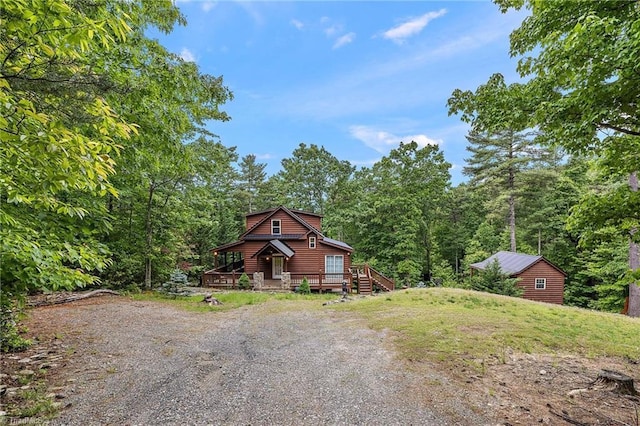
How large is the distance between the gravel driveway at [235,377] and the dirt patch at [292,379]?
20 mm

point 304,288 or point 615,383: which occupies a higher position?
point 615,383

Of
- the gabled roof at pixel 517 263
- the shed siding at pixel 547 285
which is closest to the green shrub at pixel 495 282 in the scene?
the gabled roof at pixel 517 263

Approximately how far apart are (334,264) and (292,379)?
1579cm

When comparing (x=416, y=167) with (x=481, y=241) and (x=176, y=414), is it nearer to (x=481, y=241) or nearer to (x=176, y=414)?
(x=481, y=241)

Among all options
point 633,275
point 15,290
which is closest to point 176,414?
point 15,290

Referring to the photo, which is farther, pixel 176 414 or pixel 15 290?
pixel 176 414

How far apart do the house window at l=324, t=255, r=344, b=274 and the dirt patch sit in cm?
1308

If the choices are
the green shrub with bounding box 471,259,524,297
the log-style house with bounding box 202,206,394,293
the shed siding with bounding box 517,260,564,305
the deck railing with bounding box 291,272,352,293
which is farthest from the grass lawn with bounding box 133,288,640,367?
the shed siding with bounding box 517,260,564,305

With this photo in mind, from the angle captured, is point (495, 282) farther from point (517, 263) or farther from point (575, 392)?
point (575, 392)

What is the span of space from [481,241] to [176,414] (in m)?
31.3

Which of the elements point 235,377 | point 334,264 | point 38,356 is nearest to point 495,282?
point 334,264

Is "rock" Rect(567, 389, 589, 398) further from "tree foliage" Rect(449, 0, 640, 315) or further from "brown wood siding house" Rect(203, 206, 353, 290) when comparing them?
→ "brown wood siding house" Rect(203, 206, 353, 290)

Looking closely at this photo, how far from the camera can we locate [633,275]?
441cm

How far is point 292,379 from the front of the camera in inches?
179
